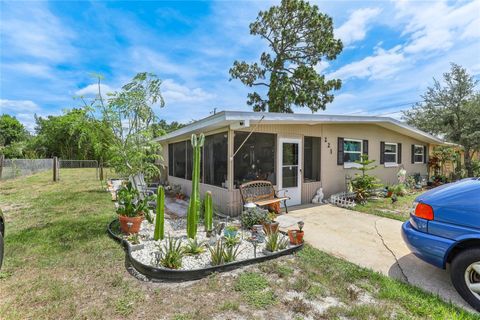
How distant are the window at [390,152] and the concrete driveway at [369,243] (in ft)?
16.7

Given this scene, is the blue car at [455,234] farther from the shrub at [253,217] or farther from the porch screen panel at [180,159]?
the porch screen panel at [180,159]

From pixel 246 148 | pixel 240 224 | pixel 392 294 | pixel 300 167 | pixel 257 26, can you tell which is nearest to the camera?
pixel 392 294

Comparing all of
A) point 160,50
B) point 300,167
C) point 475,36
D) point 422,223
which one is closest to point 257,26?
point 160,50

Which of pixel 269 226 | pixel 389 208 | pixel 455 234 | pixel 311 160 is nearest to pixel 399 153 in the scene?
pixel 389 208

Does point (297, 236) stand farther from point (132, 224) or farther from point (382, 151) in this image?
point (382, 151)

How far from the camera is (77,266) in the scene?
11.1ft

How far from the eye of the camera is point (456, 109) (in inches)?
544

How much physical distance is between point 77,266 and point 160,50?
7.98 meters

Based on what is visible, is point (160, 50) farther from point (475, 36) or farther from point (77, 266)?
point (475, 36)

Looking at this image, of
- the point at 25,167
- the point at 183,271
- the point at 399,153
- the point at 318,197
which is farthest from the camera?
the point at 25,167

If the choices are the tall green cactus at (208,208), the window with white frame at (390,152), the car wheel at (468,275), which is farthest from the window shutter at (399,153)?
the tall green cactus at (208,208)

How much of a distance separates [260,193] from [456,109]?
14195 millimetres

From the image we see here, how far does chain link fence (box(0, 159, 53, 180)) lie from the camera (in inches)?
523

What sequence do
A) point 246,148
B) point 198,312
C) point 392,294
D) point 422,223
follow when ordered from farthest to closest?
point 246,148, point 422,223, point 392,294, point 198,312
